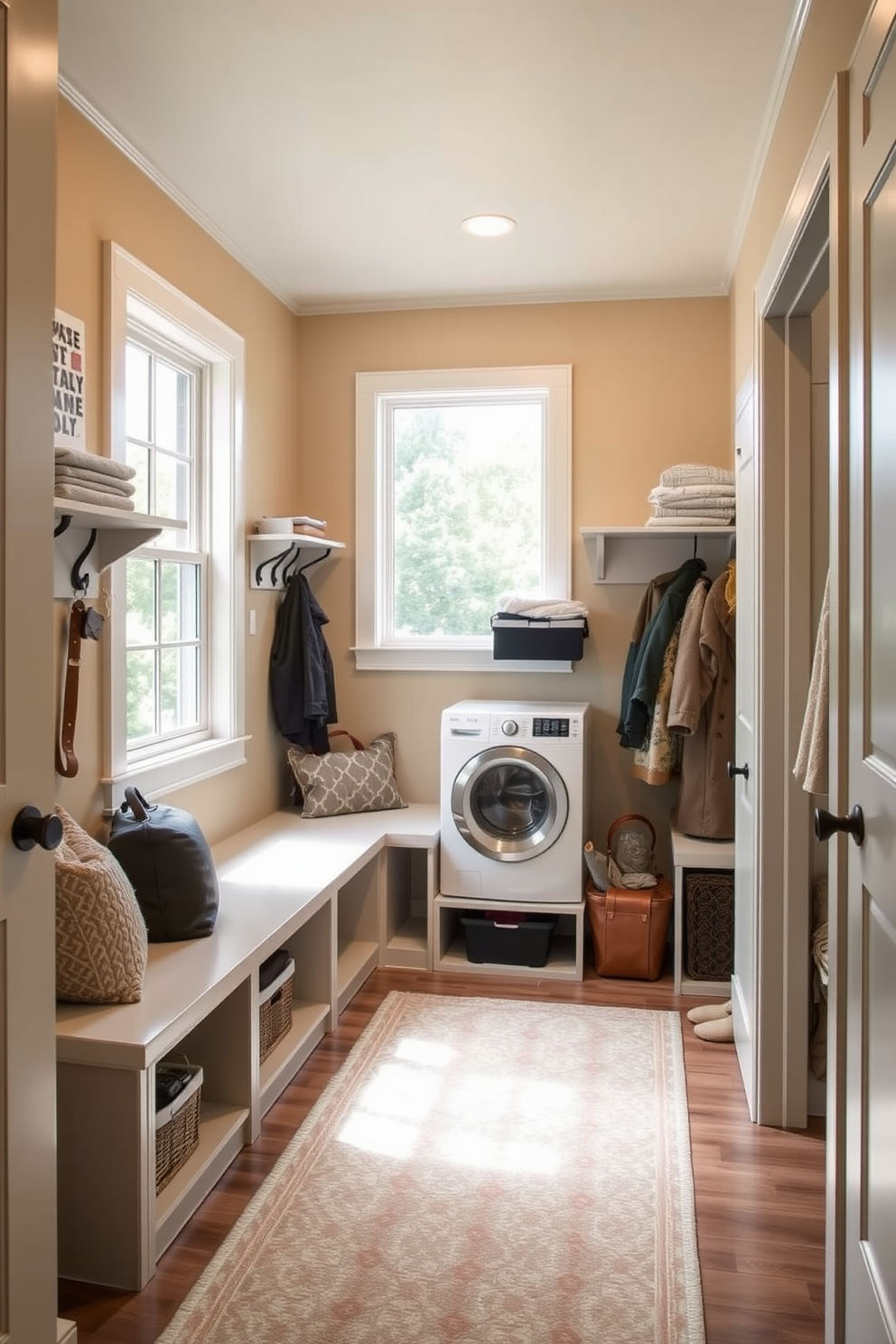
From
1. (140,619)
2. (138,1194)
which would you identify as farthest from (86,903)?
(140,619)

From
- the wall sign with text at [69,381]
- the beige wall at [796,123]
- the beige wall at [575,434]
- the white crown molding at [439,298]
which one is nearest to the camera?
the beige wall at [796,123]

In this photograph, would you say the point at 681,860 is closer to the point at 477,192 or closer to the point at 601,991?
the point at 601,991

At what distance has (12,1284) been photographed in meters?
1.50

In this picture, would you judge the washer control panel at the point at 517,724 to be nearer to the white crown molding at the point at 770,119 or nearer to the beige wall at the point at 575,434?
the beige wall at the point at 575,434

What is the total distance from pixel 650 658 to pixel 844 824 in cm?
234

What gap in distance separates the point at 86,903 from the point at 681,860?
2123 millimetres

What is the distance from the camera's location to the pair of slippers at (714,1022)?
127 inches

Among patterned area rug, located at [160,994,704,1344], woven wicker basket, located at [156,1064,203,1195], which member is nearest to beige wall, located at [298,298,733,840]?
patterned area rug, located at [160,994,704,1344]

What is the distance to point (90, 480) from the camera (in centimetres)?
231

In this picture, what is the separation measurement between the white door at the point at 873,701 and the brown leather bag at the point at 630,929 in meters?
2.18

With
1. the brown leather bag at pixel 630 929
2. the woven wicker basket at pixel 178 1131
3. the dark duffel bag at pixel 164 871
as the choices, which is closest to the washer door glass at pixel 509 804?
the brown leather bag at pixel 630 929

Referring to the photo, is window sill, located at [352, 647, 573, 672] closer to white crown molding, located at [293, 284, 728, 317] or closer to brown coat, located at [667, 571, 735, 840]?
brown coat, located at [667, 571, 735, 840]

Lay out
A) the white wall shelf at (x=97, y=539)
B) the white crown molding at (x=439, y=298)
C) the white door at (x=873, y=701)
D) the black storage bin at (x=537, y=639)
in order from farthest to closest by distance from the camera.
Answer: the black storage bin at (x=537, y=639) → the white crown molding at (x=439, y=298) → the white wall shelf at (x=97, y=539) → the white door at (x=873, y=701)

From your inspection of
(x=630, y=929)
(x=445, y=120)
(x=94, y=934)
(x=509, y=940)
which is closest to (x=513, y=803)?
(x=509, y=940)
